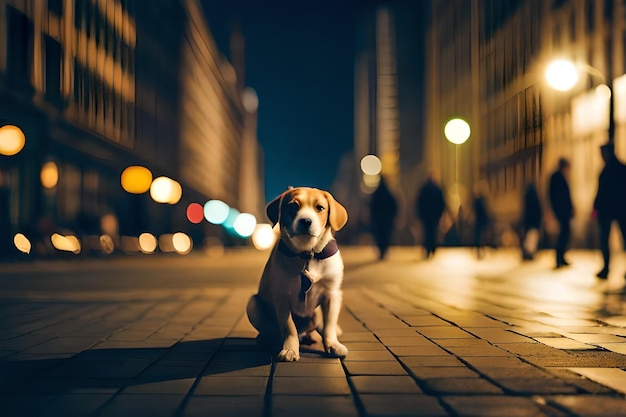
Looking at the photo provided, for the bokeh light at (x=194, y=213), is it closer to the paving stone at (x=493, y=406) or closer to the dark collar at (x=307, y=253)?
the dark collar at (x=307, y=253)

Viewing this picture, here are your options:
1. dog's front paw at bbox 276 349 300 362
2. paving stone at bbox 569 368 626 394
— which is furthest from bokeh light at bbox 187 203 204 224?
paving stone at bbox 569 368 626 394

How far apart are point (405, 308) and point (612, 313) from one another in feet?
6.23

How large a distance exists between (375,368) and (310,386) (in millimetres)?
609

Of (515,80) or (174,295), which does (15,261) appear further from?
(515,80)

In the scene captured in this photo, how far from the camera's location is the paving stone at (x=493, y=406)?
3.29 metres

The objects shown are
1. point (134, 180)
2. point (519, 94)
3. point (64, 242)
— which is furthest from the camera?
point (519, 94)

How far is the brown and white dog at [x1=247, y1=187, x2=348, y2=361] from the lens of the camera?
15.2 feet

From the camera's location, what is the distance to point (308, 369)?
436 cm

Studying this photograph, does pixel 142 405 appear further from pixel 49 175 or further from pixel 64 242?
pixel 49 175

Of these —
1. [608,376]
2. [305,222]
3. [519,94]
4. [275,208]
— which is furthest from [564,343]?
[519,94]

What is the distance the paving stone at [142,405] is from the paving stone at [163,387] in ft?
0.29

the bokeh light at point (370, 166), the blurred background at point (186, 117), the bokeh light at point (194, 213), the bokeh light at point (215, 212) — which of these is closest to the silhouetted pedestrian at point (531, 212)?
the blurred background at point (186, 117)

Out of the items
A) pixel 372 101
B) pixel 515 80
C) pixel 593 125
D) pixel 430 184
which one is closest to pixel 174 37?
pixel 515 80

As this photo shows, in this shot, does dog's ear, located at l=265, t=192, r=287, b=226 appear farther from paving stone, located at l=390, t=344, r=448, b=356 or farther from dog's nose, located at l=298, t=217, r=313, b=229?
paving stone, located at l=390, t=344, r=448, b=356
